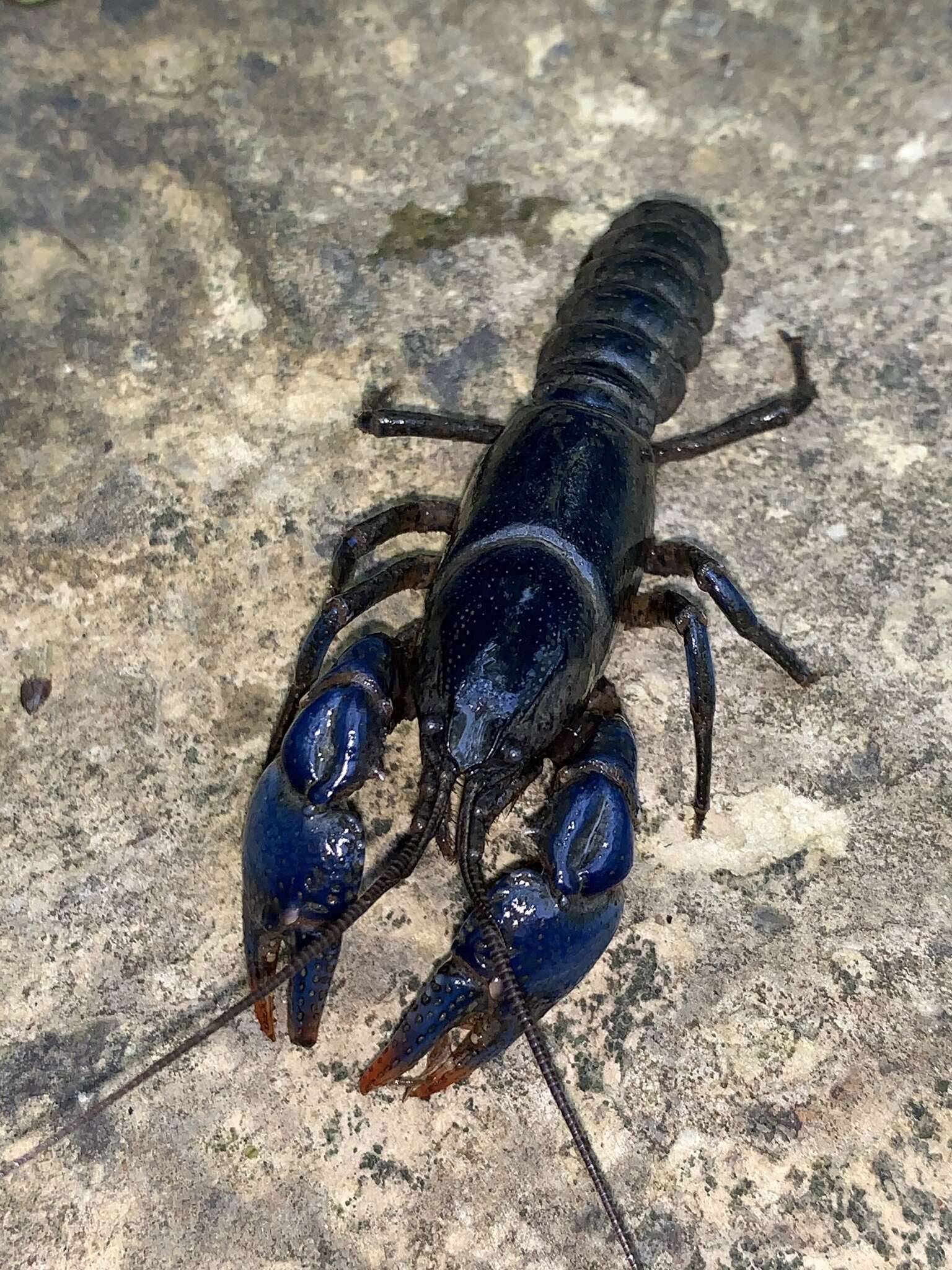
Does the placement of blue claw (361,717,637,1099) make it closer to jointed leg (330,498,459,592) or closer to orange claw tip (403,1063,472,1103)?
orange claw tip (403,1063,472,1103)

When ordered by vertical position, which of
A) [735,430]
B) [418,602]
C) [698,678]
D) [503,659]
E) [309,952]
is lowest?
[309,952]

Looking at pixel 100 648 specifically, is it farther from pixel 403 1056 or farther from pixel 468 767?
pixel 403 1056

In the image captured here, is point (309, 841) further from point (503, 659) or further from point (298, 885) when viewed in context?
point (503, 659)

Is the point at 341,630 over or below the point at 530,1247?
over

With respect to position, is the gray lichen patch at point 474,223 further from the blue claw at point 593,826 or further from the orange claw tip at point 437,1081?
the orange claw tip at point 437,1081

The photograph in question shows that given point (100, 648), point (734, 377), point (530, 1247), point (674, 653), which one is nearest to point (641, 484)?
point (674, 653)

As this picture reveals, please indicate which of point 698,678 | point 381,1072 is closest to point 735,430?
point 698,678
